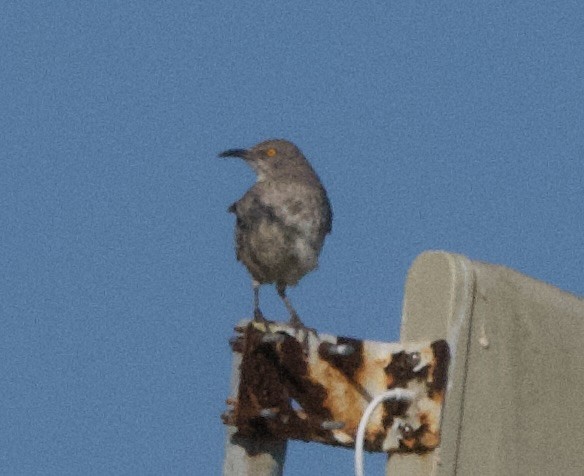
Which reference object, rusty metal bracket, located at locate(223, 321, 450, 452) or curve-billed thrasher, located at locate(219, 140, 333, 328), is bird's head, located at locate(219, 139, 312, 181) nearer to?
curve-billed thrasher, located at locate(219, 140, 333, 328)

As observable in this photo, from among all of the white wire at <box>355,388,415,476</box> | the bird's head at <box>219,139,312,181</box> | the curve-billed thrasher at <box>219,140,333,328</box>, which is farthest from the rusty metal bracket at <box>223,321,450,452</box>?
the bird's head at <box>219,139,312,181</box>

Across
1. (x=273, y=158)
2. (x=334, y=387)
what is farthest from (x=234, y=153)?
(x=334, y=387)

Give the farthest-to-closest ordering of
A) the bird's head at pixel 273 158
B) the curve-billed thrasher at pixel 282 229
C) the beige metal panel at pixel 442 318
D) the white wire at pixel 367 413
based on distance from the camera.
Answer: the bird's head at pixel 273 158 → the curve-billed thrasher at pixel 282 229 → the beige metal panel at pixel 442 318 → the white wire at pixel 367 413

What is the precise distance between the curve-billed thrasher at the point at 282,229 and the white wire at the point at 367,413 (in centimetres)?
503

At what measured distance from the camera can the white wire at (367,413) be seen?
378 centimetres

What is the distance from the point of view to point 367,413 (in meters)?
3.92

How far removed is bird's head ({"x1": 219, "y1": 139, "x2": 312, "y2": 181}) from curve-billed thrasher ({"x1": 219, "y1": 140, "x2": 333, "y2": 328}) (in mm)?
254

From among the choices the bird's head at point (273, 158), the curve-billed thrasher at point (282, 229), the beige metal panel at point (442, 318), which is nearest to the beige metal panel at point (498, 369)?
the beige metal panel at point (442, 318)

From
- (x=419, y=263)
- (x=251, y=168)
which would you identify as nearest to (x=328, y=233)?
(x=251, y=168)

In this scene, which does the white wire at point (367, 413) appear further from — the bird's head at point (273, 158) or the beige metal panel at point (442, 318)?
the bird's head at point (273, 158)

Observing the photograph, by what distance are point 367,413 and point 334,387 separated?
211mm

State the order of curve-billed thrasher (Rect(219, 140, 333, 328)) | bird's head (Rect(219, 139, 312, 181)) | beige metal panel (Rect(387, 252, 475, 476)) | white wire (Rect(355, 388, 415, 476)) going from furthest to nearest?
bird's head (Rect(219, 139, 312, 181)) → curve-billed thrasher (Rect(219, 140, 333, 328)) → beige metal panel (Rect(387, 252, 475, 476)) → white wire (Rect(355, 388, 415, 476))

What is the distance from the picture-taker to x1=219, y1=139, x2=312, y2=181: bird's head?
34.3 ft

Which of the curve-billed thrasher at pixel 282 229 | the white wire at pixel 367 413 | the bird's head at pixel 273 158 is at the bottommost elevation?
the white wire at pixel 367 413
